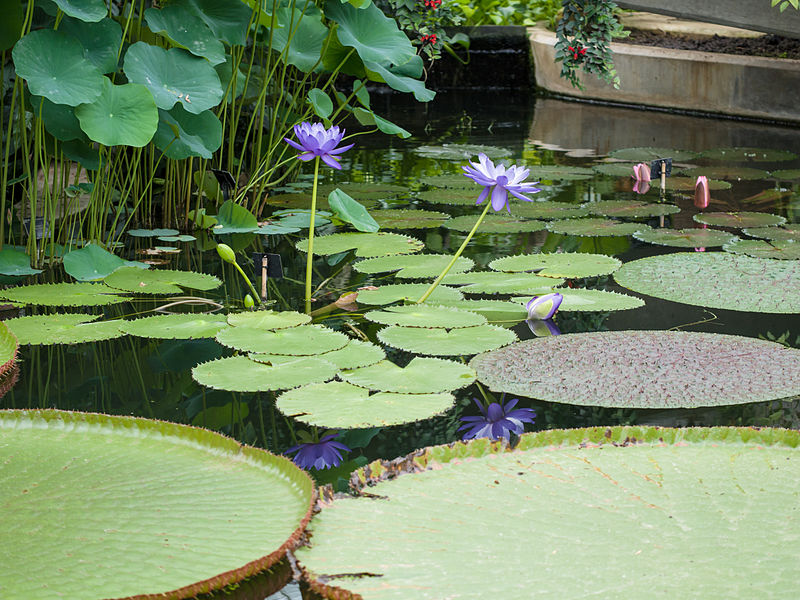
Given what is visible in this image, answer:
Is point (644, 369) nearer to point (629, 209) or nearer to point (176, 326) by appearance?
point (176, 326)

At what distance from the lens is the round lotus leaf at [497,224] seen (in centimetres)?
304

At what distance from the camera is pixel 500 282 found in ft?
7.59

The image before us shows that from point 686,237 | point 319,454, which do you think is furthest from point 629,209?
point 319,454

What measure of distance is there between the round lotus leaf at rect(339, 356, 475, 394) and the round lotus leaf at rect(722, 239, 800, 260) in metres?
1.22

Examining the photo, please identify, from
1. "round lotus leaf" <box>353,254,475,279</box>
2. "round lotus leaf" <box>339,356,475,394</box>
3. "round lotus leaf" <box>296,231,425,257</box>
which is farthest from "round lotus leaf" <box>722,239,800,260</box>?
"round lotus leaf" <box>339,356,475,394</box>

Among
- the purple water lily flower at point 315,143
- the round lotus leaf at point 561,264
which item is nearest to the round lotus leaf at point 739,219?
the round lotus leaf at point 561,264

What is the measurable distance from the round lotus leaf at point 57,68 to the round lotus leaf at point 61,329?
477 mm

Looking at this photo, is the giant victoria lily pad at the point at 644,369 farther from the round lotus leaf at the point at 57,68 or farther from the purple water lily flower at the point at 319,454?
the round lotus leaf at the point at 57,68

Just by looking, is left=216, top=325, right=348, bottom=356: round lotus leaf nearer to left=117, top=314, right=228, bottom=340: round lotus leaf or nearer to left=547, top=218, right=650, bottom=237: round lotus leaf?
left=117, top=314, right=228, bottom=340: round lotus leaf

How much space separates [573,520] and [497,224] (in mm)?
2086

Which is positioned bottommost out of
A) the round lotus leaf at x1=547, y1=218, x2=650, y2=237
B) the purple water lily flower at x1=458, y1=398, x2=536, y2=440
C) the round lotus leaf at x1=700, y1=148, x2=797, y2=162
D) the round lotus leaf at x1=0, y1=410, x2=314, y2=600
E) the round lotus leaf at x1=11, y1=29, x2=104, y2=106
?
the round lotus leaf at x1=0, y1=410, x2=314, y2=600

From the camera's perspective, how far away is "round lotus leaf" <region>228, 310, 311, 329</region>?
77.6 inches

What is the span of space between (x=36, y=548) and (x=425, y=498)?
1.46ft

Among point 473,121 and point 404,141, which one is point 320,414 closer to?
point 404,141
